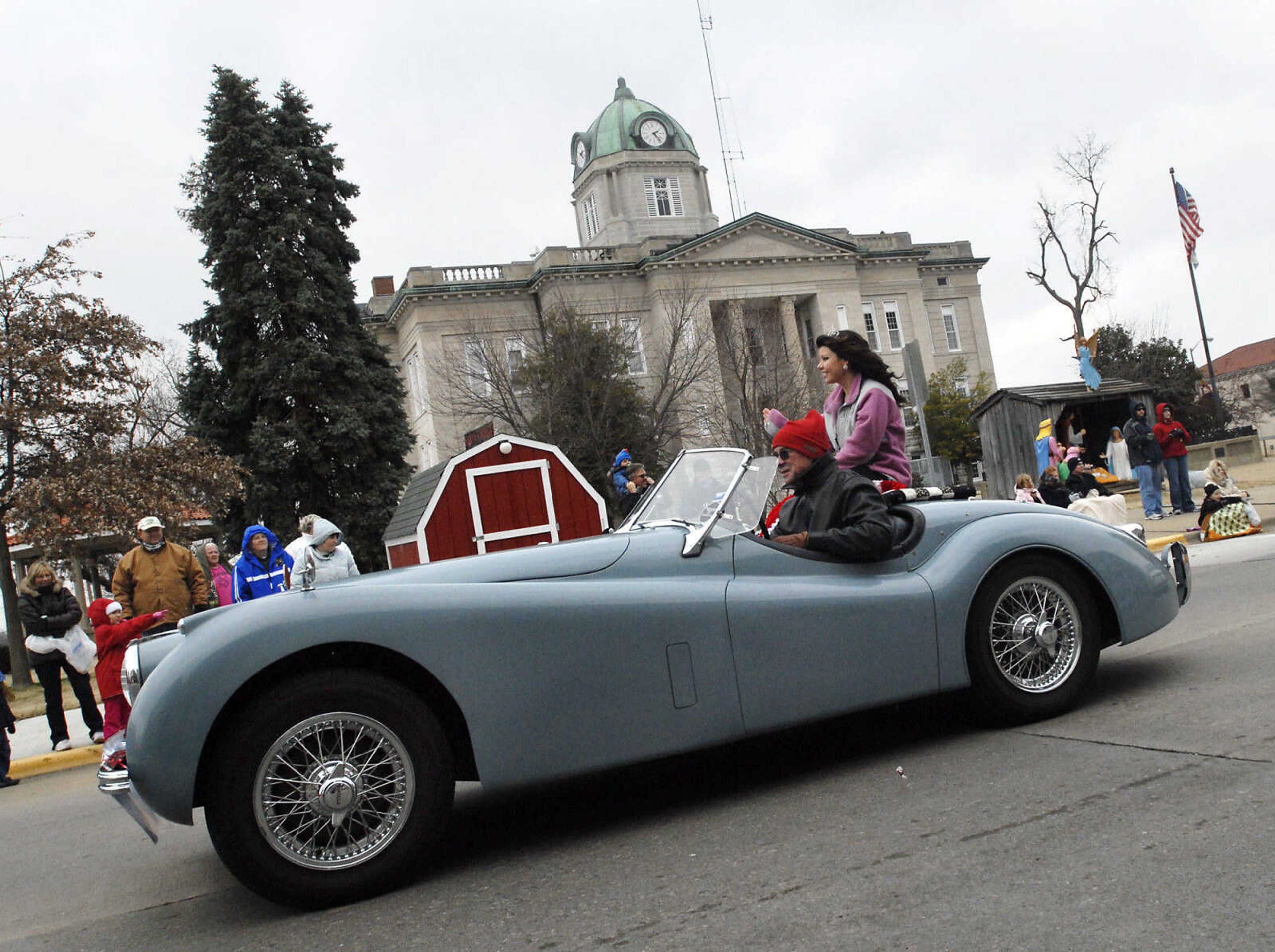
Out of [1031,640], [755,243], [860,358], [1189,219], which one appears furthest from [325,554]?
[755,243]

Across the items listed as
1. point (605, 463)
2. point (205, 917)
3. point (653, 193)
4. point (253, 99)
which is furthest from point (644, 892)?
point (653, 193)

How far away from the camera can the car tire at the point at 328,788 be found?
3.38 m

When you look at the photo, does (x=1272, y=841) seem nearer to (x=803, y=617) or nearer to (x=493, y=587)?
(x=803, y=617)

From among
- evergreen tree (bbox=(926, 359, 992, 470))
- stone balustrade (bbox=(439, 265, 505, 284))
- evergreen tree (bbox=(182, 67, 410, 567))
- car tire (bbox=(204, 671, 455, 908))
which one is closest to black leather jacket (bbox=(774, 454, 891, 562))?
car tire (bbox=(204, 671, 455, 908))

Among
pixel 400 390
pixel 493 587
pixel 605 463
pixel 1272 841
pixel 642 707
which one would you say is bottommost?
pixel 1272 841

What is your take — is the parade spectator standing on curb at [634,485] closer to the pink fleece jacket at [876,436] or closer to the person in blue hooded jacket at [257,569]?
the person in blue hooded jacket at [257,569]

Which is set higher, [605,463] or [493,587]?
[605,463]

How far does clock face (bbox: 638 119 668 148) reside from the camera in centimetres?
6869

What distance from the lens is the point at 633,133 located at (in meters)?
68.4

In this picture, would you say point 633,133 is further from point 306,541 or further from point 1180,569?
point 1180,569

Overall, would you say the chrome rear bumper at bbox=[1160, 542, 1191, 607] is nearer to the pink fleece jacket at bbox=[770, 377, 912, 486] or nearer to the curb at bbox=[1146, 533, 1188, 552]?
the pink fleece jacket at bbox=[770, 377, 912, 486]

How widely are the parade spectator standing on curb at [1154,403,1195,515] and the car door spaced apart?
1496cm

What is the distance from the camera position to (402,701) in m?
3.56

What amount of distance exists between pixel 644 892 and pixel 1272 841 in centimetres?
173
